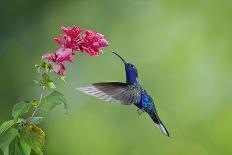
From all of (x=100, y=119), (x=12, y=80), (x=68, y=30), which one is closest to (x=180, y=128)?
(x=100, y=119)

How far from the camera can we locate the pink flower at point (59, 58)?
146 centimetres

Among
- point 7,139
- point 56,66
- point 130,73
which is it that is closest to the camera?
point 7,139

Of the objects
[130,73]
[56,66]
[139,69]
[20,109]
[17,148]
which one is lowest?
[17,148]

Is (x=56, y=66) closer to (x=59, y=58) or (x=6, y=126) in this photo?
(x=59, y=58)

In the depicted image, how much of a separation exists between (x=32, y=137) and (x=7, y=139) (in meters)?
0.06

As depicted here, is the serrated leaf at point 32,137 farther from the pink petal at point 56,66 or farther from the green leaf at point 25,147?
the pink petal at point 56,66

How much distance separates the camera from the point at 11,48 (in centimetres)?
413

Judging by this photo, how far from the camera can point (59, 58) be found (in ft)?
4.82

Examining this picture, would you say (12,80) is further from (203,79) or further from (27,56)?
(203,79)

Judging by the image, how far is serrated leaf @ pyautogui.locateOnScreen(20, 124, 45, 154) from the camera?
4.46ft

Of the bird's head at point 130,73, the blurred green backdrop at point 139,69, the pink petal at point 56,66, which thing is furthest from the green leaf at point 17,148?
the blurred green backdrop at point 139,69

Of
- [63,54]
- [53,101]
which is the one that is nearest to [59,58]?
[63,54]

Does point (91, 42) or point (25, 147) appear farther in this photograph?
point (91, 42)

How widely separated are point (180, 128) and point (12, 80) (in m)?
1.23
